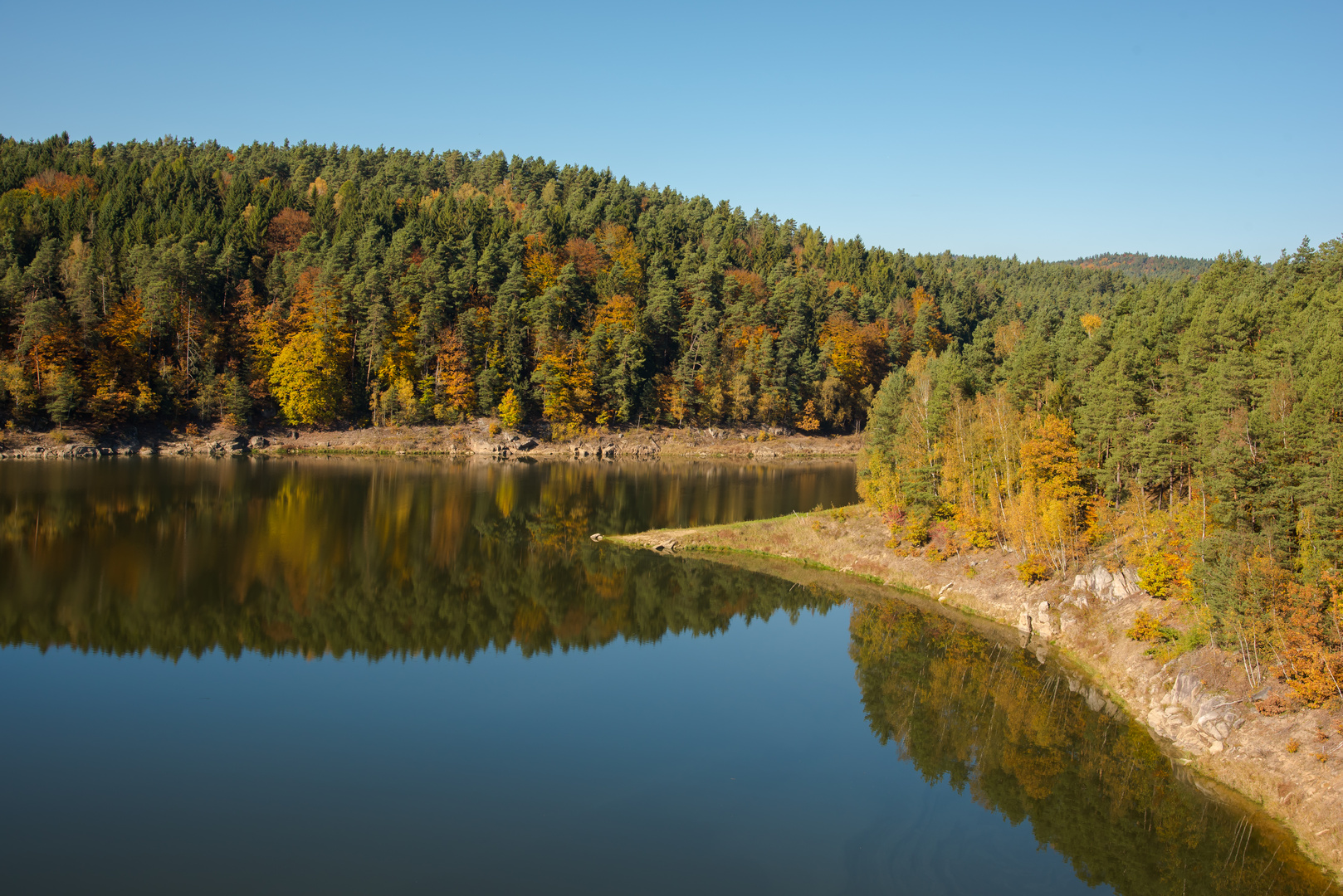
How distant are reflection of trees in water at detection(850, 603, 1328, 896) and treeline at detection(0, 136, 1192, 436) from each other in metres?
46.7

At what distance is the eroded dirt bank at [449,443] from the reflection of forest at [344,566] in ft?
31.6

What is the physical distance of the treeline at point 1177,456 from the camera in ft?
76.6

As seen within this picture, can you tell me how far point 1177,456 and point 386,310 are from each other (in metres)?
79.7

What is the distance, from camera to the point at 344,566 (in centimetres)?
4000

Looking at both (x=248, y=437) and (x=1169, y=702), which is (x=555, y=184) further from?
(x=1169, y=702)

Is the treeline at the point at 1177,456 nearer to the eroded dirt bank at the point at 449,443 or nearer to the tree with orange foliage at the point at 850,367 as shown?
the eroded dirt bank at the point at 449,443

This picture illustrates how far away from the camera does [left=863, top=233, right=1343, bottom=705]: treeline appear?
23.4 meters

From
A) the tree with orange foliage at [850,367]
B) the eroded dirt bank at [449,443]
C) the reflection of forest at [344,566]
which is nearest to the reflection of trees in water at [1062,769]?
the reflection of forest at [344,566]

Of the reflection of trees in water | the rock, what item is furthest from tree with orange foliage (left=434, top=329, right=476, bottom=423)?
the rock

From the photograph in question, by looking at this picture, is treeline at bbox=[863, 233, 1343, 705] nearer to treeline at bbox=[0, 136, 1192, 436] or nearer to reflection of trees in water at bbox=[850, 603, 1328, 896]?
reflection of trees in water at bbox=[850, 603, 1328, 896]

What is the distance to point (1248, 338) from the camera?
119ft

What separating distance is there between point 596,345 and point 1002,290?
348ft

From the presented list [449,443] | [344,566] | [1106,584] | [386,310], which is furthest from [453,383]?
[1106,584]

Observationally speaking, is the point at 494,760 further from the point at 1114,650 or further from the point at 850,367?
the point at 850,367
